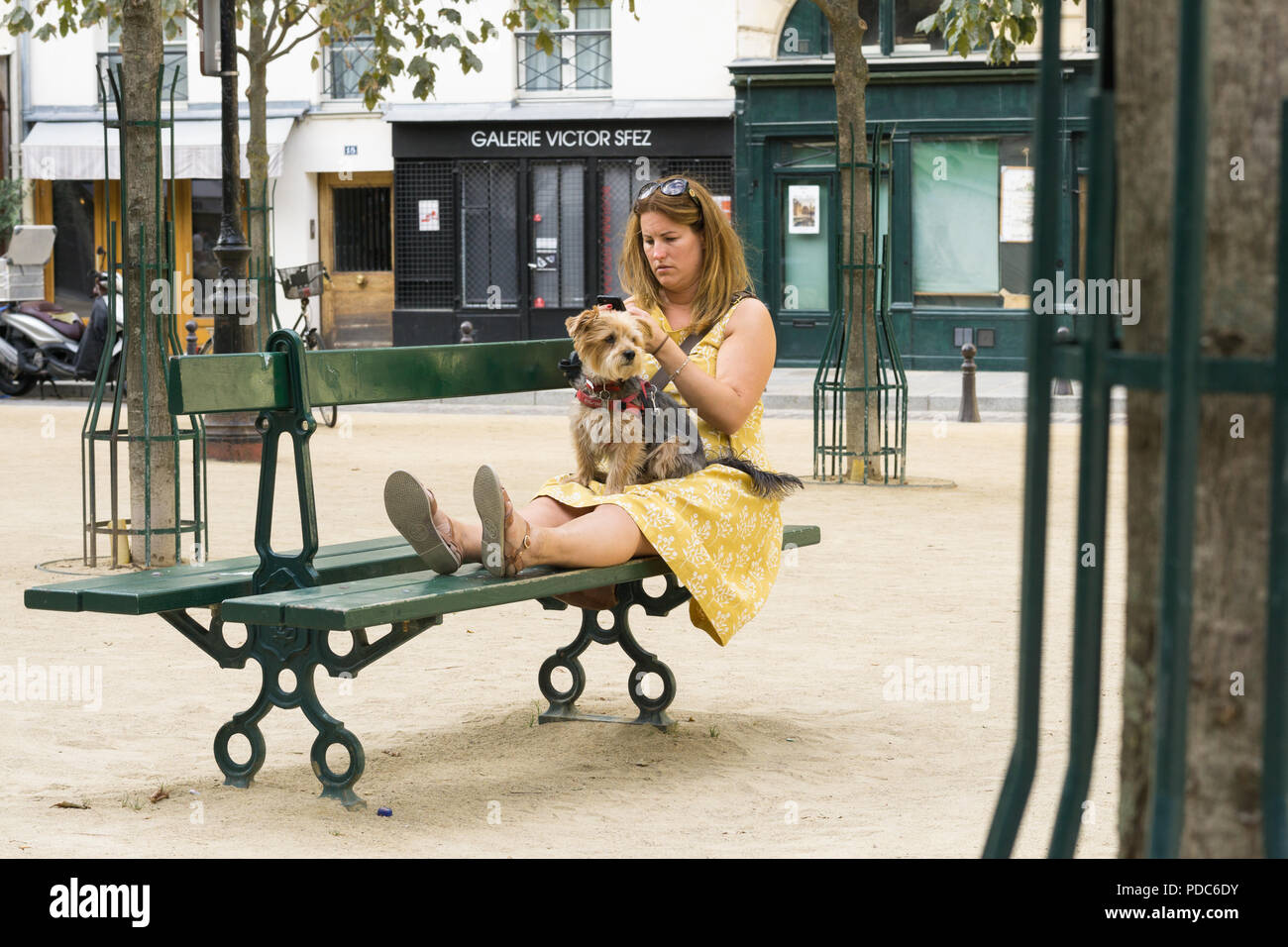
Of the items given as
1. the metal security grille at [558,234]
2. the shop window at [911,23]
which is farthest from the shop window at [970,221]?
the metal security grille at [558,234]

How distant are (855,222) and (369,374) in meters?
7.97

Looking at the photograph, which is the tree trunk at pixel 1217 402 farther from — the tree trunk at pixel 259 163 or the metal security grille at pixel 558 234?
the metal security grille at pixel 558 234

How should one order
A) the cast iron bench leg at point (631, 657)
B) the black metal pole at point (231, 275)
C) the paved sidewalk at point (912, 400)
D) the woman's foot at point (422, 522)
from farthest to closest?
the paved sidewalk at point (912, 400), the black metal pole at point (231, 275), the cast iron bench leg at point (631, 657), the woman's foot at point (422, 522)

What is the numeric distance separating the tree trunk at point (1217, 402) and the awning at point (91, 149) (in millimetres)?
25073

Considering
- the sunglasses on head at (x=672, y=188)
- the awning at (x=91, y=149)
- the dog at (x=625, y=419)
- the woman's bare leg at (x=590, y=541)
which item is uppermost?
the awning at (x=91, y=149)

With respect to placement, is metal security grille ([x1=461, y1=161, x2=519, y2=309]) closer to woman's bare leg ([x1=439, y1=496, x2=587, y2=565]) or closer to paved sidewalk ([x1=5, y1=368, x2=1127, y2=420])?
paved sidewalk ([x1=5, y1=368, x2=1127, y2=420])

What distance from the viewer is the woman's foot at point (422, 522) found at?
14.9ft

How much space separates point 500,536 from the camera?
4648mm

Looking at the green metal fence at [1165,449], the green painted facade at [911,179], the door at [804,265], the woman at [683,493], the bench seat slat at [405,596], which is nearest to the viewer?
the green metal fence at [1165,449]

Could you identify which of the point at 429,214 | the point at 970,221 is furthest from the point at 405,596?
the point at 429,214

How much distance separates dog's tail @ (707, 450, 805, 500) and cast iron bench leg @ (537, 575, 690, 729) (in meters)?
0.41

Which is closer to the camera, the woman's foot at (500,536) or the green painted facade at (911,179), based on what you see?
the woman's foot at (500,536)

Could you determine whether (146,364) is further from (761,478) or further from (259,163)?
(259,163)

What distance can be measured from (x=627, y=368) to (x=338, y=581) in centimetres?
106
